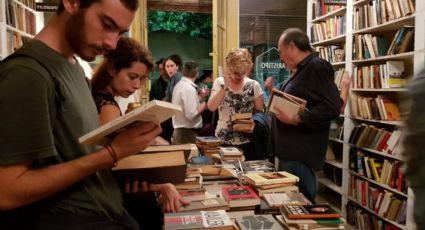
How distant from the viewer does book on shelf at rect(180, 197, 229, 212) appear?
1711 mm

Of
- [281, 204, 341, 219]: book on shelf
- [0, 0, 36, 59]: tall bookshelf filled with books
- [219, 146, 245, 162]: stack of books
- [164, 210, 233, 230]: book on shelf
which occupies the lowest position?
[164, 210, 233, 230]: book on shelf

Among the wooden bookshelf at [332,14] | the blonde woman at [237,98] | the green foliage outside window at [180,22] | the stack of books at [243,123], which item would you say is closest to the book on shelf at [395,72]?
the wooden bookshelf at [332,14]

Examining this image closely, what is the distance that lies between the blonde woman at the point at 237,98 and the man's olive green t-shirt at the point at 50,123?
6.79ft

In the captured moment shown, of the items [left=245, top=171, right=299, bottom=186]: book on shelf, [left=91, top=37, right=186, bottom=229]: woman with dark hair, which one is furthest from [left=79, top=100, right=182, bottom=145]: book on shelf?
[left=245, top=171, right=299, bottom=186]: book on shelf

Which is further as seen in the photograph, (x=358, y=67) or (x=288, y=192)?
(x=358, y=67)

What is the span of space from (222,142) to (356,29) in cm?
210

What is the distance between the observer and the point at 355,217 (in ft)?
12.8

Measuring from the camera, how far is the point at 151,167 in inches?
51.4

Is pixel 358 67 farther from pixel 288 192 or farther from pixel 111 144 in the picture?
pixel 111 144

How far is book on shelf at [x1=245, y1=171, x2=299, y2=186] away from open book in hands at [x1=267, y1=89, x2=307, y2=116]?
45cm

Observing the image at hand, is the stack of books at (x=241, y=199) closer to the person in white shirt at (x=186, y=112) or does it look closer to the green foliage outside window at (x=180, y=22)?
the person in white shirt at (x=186, y=112)

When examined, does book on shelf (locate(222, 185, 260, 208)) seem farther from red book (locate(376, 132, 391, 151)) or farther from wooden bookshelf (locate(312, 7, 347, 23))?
wooden bookshelf (locate(312, 7, 347, 23))

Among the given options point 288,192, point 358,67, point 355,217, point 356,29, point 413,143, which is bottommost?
point 355,217

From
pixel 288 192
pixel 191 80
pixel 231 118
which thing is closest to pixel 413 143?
pixel 288 192
